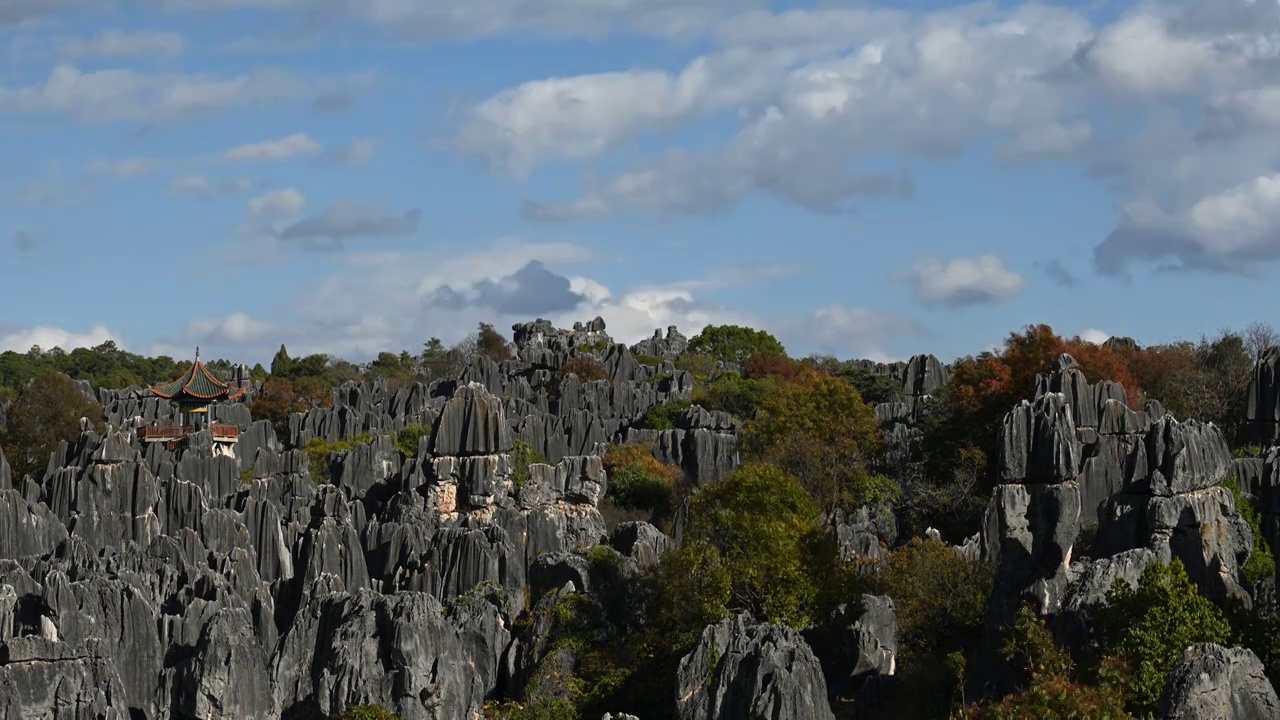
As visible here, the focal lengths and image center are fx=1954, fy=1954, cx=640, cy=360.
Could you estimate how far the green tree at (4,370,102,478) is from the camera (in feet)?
273

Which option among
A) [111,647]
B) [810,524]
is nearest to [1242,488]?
[810,524]

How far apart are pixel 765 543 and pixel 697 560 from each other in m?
1.77

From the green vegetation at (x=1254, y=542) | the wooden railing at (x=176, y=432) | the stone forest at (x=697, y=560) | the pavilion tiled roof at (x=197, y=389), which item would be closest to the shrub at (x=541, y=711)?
the stone forest at (x=697, y=560)

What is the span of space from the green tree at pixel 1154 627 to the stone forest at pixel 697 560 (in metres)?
0.07

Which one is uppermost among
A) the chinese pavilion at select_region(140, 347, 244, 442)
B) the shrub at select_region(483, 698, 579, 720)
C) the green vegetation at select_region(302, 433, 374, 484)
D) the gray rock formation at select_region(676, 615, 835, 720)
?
the chinese pavilion at select_region(140, 347, 244, 442)

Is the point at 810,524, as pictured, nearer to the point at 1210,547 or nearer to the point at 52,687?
the point at 1210,547

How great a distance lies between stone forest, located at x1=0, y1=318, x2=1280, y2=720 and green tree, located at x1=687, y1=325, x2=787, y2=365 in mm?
39366

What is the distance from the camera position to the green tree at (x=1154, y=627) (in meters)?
30.2

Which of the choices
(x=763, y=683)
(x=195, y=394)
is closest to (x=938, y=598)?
(x=763, y=683)

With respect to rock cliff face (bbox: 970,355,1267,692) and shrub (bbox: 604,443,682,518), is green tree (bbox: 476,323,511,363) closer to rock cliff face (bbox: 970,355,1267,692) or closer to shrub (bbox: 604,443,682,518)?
shrub (bbox: 604,443,682,518)

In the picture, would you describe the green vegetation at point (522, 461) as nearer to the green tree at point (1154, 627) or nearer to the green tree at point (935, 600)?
the green tree at point (935, 600)

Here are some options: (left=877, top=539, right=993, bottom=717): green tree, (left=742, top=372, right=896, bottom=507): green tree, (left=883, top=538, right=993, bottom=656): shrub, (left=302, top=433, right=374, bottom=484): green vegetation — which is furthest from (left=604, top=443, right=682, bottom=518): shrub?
(left=883, top=538, right=993, bottom=656): shrub

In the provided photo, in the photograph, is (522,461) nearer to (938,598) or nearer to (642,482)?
(642,482)

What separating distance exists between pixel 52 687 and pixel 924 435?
112 ft
